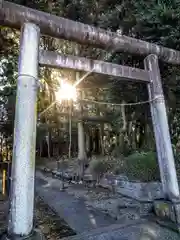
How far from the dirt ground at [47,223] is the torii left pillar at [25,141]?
93cm

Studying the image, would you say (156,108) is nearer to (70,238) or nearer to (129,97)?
(70,238)

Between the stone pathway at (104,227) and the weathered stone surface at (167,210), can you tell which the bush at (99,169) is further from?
the weathered stone surface at (167,210)

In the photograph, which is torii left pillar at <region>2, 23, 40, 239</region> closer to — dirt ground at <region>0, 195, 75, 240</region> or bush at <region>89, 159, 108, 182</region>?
dirt ground at <region>0, 195, 75, 240</region>

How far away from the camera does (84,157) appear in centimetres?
995

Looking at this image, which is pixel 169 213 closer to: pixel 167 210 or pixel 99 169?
pixel 167 210

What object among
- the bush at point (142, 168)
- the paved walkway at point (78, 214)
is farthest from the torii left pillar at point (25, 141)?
the bush at point (142, 168)

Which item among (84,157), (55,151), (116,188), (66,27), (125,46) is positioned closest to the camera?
(66,27)

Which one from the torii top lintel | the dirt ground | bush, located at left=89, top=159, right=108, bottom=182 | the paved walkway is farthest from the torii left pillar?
bush, located at left=89, top=159, right=108, bottom=182

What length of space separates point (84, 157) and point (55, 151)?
37.1ft

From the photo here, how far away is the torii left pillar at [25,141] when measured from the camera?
2275mm

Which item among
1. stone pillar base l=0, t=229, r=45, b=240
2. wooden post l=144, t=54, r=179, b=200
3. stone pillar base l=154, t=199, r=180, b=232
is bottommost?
stone pillar base l=154, t=199, r=180, b=232

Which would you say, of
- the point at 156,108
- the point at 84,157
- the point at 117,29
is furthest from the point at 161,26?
the point at 84,157

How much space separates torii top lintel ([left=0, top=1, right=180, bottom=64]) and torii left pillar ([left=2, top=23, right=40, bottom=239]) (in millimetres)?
177

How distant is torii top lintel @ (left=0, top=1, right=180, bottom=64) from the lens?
9.16 feet
